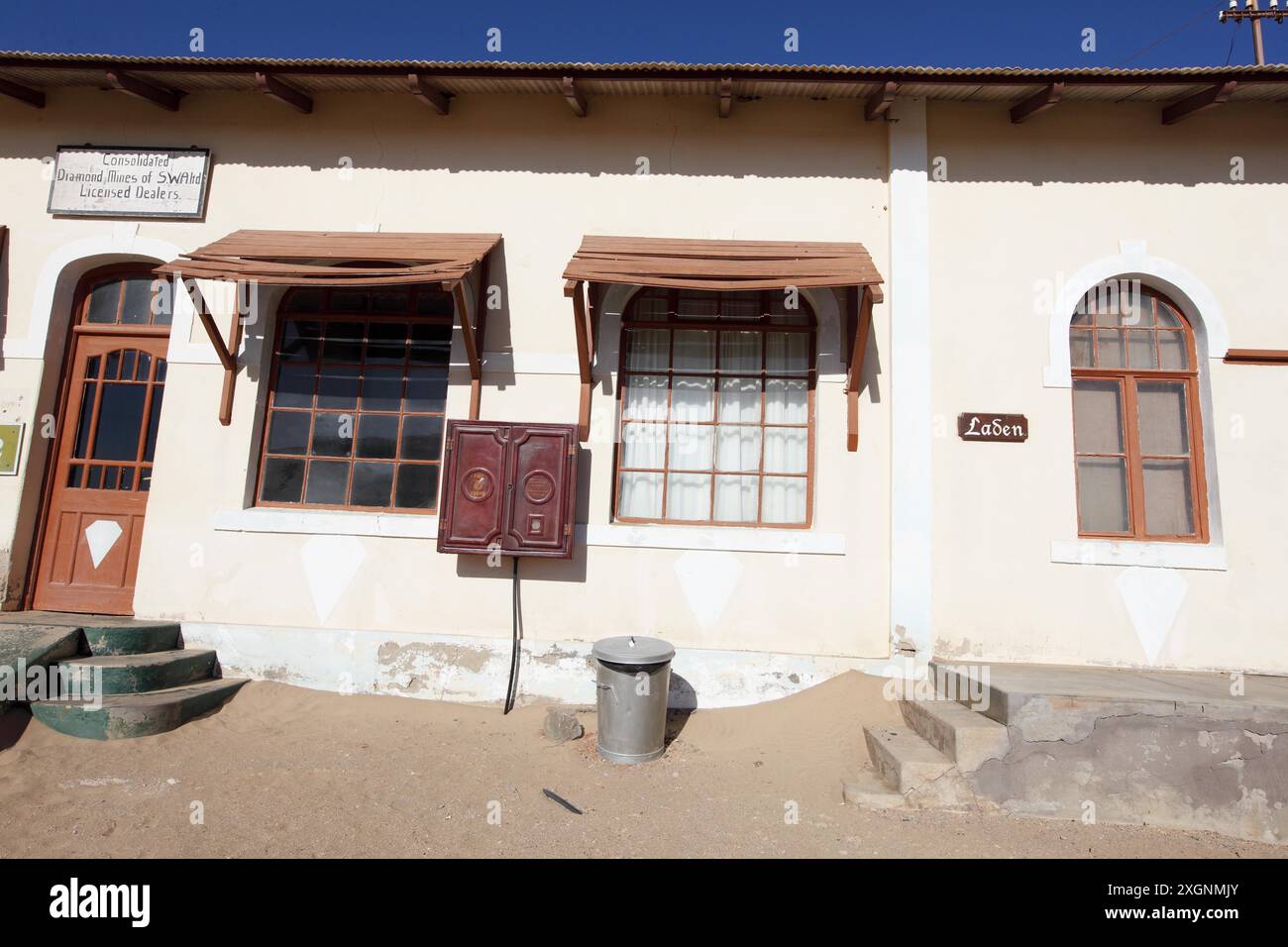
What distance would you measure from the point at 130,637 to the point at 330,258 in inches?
121

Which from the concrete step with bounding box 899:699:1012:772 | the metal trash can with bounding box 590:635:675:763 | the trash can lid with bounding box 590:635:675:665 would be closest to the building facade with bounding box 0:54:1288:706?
the trash can lid with bounding box 590:635:675:665

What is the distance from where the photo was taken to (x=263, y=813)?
11.4 feet

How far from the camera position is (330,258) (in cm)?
496

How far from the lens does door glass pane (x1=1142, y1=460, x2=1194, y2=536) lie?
5172 millimetres

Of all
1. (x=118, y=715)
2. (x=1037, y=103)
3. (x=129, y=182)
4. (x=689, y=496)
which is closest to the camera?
(x=118, y=715)

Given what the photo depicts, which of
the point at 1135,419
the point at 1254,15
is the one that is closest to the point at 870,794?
the point at 1135,419

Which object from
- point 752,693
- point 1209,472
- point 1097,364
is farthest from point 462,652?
point 1209,472

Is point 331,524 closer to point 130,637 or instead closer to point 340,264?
point 130,637

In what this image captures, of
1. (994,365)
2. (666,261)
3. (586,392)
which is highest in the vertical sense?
(666,261)

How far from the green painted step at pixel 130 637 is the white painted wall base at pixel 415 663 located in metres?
0.18

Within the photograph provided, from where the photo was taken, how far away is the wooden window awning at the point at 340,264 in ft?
15.7

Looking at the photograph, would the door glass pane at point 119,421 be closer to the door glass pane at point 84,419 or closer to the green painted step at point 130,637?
the door glass pane at point 84,419
